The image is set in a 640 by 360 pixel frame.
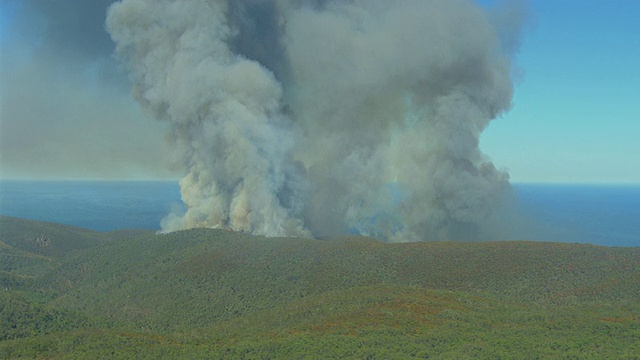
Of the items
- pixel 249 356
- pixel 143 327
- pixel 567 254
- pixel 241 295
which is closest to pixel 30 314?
pixel 143 327

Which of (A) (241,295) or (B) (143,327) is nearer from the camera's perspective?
Result: (B) (143,327)

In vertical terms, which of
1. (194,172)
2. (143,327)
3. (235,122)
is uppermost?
(235,122)

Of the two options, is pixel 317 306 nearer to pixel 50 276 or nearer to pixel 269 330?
pixel 269 330

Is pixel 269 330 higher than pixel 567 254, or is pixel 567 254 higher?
pixel 567 254

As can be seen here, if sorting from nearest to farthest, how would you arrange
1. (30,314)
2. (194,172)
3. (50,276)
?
Answer: (30,314)
(50,276)
(194,172)

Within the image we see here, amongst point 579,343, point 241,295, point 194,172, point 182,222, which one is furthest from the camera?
point 182,222

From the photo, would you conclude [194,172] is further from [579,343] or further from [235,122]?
[579,343]
